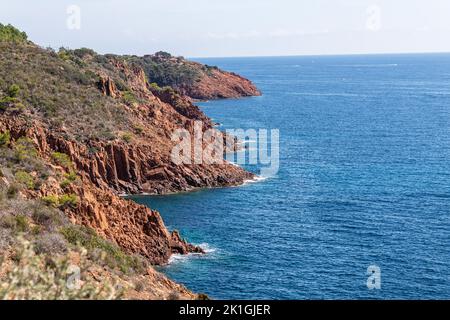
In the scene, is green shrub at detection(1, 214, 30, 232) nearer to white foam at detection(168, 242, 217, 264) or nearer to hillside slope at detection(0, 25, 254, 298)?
hillside slope at detection(0, 25, 254, 298)

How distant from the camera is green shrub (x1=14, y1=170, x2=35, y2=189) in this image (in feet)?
154

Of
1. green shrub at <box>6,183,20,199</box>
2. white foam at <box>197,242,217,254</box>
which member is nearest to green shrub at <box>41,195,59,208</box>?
green shrub at <box>6,183,20,199</box>

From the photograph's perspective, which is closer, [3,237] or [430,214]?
[3,237]

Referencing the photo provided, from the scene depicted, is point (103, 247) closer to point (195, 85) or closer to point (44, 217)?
point (44, 217)

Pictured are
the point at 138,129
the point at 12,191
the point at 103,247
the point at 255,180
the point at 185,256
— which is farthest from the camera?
the point at 138,129

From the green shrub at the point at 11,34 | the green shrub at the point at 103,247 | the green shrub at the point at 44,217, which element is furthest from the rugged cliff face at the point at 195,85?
the green shrub at the point at 44,217

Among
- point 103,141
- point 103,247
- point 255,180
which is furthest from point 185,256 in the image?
point 255,180

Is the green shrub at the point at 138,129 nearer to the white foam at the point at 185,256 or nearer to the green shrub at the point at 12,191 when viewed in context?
the white foam at the point at 185,256

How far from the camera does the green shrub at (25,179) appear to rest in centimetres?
4699

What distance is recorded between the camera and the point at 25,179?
4734 cm
